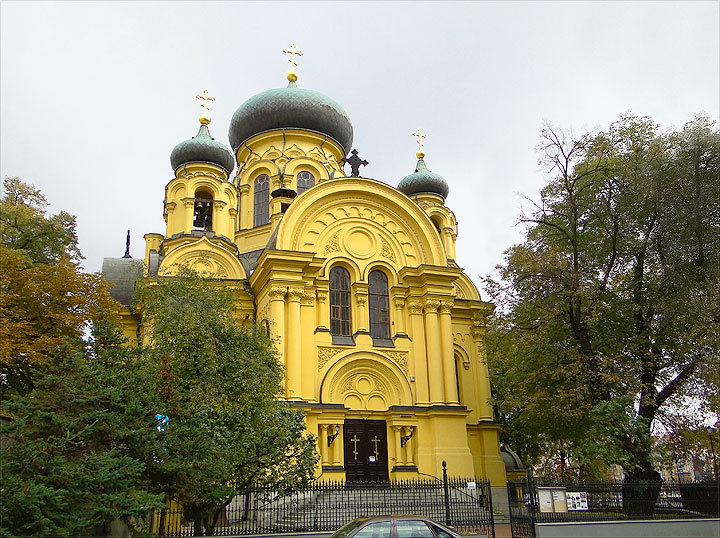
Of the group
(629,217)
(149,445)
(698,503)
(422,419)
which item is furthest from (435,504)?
(629,217)

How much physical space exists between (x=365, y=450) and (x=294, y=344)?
4.55 meters

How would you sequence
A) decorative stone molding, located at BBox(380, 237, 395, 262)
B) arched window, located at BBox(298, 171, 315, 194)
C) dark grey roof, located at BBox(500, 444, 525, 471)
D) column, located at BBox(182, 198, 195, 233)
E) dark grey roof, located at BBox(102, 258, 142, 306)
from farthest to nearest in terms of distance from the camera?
1. arched window, located at BBox(298, 171, 315, 194)
2. dark grey roof, located at BBox(500, 444, 525, 471)
3. column, located at BBox(182, 198, 195, 233)
4. dark grey roof, located at BBox(102, 258, 142, 306)
5. decorative stone molding, located at BBox(380, 237, 395, 262)

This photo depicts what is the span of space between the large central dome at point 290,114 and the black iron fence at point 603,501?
20923 mm

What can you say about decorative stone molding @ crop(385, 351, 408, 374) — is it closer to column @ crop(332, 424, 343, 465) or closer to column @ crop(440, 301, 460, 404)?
column @ crop(440, 301, 460, 404)

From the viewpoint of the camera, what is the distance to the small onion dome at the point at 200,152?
1200 inches

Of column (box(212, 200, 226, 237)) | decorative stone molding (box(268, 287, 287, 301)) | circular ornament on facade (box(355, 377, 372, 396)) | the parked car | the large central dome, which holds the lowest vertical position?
the parked car

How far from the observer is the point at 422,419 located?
78.0ft

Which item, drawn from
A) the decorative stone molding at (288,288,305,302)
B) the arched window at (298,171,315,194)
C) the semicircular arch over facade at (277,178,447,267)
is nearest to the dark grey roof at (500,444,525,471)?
the semicircular arch over facade at (277,178,447,267)

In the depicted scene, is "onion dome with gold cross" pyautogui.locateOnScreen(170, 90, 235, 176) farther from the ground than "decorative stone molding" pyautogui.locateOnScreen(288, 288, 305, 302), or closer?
farther from the ground

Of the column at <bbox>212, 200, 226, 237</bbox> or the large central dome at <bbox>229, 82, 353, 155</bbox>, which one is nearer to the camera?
the column at <bbox>212, 200, 226, 237</bbox>

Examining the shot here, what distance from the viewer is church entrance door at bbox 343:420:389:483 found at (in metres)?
22.8

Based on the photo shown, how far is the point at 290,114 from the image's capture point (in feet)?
104

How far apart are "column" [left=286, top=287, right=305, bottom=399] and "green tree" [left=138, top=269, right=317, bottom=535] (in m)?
4.15

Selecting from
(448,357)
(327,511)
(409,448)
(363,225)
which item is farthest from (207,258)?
(327,511)
